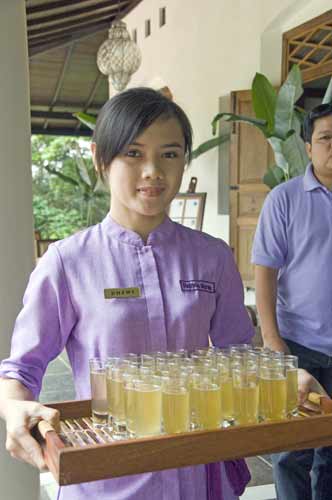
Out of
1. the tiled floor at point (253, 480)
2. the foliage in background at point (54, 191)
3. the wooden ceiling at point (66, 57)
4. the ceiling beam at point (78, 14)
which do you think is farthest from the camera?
the foliage in background at point (54, 191)

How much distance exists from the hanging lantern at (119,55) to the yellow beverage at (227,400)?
722 centimetres

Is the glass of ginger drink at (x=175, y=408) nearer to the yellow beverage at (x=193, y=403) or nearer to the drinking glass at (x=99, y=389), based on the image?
the yellow beverage at (x=193, y=403)

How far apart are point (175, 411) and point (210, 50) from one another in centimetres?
715

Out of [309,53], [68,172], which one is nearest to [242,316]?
[309,53]

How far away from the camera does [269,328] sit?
2.26 meters

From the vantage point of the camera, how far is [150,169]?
119 centimetres

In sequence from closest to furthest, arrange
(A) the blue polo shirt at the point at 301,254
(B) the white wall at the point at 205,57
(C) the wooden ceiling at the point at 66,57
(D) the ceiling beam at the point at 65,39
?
(A) the blue polo shirt at the point at 301,254 → (B) the white wall at the point at 205,57 → (C) the wooden ceiling at the point at 66,57 → (D) the ceiling beam at the point at 65,39

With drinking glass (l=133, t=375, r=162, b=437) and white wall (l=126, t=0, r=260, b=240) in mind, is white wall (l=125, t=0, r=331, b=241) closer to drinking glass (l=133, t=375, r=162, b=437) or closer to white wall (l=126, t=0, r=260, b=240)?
white wall (l=126, t=0, r=260, b=240)

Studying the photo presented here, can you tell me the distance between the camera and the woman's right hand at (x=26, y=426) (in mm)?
961

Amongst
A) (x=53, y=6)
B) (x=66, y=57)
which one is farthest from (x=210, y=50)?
(x=66, y=57)

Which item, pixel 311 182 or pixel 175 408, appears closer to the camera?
pixel 175 408

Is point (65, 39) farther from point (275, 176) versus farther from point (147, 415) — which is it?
point (147, 415)

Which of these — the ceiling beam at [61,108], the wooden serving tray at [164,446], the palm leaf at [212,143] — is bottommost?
the wooden serving tray at [164,446]

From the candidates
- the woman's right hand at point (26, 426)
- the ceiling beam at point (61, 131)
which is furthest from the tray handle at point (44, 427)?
the ceiling beam at point (61, 131)
